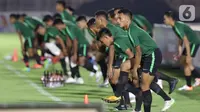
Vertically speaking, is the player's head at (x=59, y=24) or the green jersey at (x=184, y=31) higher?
the player's head at (x=59, y=24)

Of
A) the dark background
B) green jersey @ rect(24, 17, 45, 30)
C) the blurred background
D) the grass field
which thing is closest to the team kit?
the grass field

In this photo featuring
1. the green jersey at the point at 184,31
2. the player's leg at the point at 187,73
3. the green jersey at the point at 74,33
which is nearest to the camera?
the green jersey at the point at 184,31

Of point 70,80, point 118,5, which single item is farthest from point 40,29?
point 118,5

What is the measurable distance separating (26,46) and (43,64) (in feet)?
2.52

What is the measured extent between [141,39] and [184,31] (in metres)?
4.72

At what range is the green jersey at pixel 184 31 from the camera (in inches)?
530

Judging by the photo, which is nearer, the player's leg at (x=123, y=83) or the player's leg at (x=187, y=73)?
the player's leg at (x=123, y=83)

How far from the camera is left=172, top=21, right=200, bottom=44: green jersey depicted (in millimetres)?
13461

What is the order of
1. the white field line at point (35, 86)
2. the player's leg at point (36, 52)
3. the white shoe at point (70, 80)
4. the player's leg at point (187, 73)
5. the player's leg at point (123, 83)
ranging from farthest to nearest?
the player's leg at point (36, 52) → the white shoe at point (70, 80) → the player's leg at point (187, 73) → the white field line at point (35, 86) → the player's leg at point (123, 83)

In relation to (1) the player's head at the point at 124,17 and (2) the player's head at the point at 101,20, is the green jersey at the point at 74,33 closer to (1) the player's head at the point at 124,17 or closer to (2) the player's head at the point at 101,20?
(2) the player's head at the point at 101,20

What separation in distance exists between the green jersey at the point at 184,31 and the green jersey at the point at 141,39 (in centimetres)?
382

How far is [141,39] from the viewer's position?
31.2 feet

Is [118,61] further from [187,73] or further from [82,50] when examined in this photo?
[82,50]

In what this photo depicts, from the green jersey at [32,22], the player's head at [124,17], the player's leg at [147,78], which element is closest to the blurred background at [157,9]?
the green jersey at [32,22]
